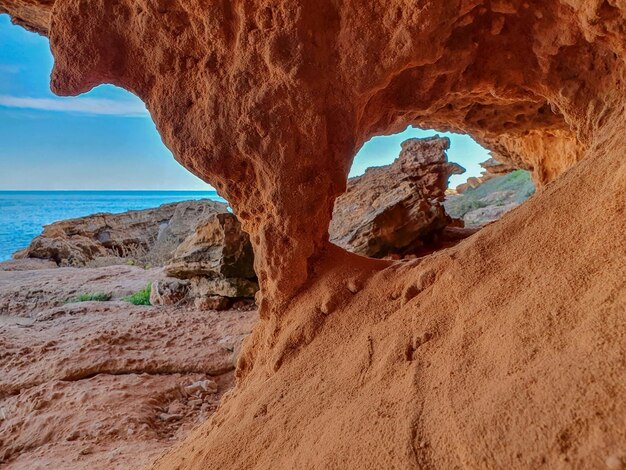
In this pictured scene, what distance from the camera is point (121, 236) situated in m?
15.3

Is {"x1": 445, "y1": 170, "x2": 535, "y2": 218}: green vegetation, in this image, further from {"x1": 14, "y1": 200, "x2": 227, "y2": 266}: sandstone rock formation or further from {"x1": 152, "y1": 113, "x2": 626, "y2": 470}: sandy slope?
{"x1": 152, "y1": 113, "x2": 626, "y2": 470}: sandy slope

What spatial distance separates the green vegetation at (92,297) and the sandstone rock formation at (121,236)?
5394 mm

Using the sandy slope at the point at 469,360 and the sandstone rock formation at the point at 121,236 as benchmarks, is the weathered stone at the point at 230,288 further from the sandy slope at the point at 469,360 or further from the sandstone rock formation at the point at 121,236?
the sandstone rock formation at the point at 121,236

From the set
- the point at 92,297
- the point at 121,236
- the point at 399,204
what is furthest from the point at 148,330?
the point at 121,236

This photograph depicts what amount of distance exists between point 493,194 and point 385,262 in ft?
59.0

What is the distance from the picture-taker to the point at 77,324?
5.80 metres

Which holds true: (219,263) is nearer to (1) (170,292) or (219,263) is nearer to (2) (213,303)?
(2) (213,303)

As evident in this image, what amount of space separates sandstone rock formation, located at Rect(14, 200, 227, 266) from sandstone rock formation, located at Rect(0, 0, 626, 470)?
10974 mm

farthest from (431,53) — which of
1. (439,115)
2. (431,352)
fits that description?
(439,115)

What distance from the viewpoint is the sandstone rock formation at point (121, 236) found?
1261 centimetres

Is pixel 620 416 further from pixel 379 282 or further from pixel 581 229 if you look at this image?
pixel 379 282

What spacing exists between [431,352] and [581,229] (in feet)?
2.24

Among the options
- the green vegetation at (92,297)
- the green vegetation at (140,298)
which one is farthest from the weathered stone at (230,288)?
the green vegetation at (92,297)

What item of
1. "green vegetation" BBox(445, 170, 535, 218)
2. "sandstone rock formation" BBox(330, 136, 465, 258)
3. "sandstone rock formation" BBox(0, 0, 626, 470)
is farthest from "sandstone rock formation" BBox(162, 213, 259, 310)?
"green vegetation" BBox(445, 170, 535, 218)
